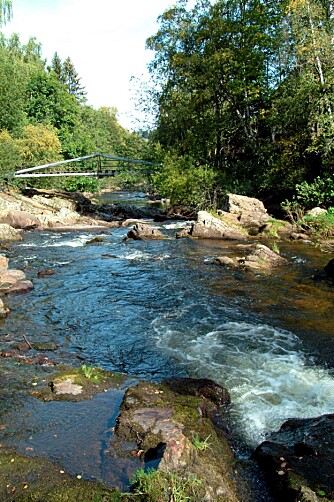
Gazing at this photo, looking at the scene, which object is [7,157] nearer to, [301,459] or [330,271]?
[330,271]

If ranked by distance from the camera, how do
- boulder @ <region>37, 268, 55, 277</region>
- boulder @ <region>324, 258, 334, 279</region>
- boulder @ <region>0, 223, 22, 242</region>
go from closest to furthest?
boulder @ <region>324, 258, 334, 279</region> → boulder @ <region>37, 268, 55, 277</region> → boulder @ <region>0, 223, 22, 242</region>

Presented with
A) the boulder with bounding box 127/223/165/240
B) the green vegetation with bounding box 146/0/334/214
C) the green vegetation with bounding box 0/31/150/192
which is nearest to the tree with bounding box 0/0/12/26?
the green vegetation with bounding box 0/31/150/192

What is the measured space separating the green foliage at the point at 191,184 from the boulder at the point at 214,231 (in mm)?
5258

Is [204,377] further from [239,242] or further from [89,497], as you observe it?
[239,242]

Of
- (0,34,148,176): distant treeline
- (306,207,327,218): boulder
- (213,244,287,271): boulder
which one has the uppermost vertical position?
(0,34,148,176): distant treeline

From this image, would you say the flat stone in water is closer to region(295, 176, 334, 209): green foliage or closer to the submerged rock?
the submerged rock

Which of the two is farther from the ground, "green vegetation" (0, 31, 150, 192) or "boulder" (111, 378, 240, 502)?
"green vegetation" (0, 31, 150, 192)

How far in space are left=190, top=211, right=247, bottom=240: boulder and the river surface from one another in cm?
356

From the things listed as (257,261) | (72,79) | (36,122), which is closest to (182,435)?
(257,261)

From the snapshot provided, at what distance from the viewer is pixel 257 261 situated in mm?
13320

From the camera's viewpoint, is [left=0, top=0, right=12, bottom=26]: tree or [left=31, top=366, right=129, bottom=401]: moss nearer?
[left=31, top=366, right=129, bottom=401]: moss

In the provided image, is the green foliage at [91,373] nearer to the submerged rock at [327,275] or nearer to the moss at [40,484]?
the moss at [40,484]

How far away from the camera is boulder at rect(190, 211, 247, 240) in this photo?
18.7 meters

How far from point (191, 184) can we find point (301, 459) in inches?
858
